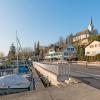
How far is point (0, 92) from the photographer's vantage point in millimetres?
20641

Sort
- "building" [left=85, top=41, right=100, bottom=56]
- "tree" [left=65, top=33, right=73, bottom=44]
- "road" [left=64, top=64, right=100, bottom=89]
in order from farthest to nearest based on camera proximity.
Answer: "tree" [left=65, top=33, right=73, bottom=44], "building" [left=85, top=41, right=100, bottom=56], "road" [left=64, top=64, right=100, bottom=89]

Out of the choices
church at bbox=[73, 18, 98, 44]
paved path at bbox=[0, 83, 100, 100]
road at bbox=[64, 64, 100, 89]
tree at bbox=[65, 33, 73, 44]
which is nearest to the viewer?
paved path at bbox=[0, 83, 100, 100]

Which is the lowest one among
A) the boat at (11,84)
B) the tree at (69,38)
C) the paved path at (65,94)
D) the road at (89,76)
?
the boat at (11,84)

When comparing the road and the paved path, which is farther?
the road

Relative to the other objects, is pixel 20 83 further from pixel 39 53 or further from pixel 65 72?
pixel 39 53

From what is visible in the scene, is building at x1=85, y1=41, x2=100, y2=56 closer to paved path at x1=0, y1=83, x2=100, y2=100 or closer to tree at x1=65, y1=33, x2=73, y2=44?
paved path at x1=0, y1=83, x2=100, y2=100

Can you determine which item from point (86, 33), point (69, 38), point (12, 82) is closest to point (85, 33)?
point (86, 33)

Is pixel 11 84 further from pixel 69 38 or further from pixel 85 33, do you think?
pixel 69 38

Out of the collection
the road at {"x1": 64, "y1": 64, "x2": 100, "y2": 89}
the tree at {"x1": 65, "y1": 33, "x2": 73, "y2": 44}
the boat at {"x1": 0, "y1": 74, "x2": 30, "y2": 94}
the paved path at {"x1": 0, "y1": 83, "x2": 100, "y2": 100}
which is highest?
the tree at {"x1": 65, "y1": 33, "x2": 73, "y2": 44}

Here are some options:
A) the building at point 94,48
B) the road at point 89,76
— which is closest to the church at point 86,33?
the building at point 94,48

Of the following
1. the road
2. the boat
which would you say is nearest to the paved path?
the road

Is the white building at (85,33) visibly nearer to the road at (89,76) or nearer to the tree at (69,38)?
the tree at (69,38)

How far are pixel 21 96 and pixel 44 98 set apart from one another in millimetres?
1567

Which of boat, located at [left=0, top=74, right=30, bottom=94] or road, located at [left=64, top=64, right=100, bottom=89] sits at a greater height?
road, located at [left=64, top=64, right=100, bottom=89]
